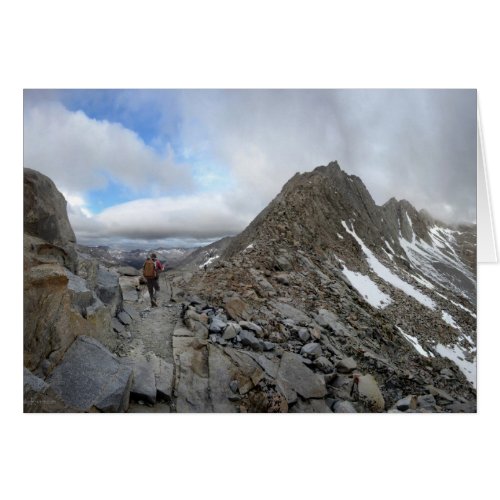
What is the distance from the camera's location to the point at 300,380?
4613 mm

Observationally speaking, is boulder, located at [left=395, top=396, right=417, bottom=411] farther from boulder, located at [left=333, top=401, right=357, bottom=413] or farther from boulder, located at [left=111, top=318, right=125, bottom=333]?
boulder, located at [left=111, top=318, right=125, bottom=333]

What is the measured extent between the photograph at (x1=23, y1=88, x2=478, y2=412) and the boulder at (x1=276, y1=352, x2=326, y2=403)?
2 cm

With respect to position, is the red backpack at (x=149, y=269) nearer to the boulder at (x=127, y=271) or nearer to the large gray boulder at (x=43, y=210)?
the boulder at (x=127, y=271)

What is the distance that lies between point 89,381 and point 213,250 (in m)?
A: 2.92

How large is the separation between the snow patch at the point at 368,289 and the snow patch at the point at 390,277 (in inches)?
20.5

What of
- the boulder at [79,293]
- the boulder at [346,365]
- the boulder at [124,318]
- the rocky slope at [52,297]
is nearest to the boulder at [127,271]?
the rocky slope at [52,297]

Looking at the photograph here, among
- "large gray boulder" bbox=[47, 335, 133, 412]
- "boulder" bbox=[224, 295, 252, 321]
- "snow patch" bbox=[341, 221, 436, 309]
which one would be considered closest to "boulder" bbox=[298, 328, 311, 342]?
"boulder" bbox=[224, 295, 252, 321]

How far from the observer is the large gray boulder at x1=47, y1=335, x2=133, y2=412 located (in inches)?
153
